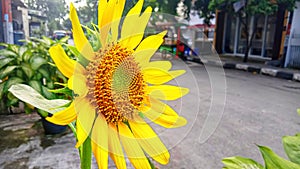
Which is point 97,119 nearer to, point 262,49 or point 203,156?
point 203,156

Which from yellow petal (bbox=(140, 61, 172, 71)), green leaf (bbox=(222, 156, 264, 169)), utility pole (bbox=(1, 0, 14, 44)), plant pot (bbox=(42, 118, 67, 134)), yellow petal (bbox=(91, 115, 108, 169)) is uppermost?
utility pole (bbox=(1, 0, 14, 44))

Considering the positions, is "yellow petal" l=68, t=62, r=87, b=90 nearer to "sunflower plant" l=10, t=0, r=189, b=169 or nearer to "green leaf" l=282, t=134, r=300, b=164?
"sunflower plant" l=10, t=0, r=189, b=169

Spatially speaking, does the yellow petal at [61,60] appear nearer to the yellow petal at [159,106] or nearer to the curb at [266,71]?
the yellow petal at [159,106]

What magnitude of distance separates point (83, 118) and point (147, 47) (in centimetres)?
13

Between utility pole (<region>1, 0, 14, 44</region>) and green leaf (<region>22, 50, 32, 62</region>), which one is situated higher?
utility pole (<region>1, 0, 14, 44</region>)

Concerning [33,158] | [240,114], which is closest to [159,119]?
[33,158]

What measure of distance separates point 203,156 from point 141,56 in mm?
1916

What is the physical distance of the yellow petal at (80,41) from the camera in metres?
0.28

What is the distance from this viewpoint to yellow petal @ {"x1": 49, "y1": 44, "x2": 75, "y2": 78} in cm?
26

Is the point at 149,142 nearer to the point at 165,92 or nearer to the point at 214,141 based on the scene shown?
the point at 165,92

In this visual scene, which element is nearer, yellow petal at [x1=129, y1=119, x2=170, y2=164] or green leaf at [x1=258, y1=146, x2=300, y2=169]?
yellow petal at [x1=129, y1=119, x2=170, y2=164]

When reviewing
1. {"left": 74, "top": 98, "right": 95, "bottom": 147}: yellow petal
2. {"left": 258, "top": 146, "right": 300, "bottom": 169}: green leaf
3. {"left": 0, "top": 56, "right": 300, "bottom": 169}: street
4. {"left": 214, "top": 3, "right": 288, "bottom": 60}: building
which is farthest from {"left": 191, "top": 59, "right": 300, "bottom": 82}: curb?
{"left": 74, "top": 98, "right": 95, "bottom": 147}: yellow petal

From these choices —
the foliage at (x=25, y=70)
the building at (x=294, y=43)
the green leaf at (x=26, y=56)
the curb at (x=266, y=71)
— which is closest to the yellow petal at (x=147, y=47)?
the foliage at (x=25, y=70)

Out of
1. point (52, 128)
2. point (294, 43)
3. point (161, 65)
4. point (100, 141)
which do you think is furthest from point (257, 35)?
point (100, 141)
